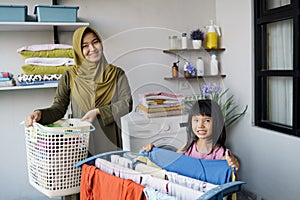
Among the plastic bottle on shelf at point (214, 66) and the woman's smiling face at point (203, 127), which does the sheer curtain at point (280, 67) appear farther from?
the woman's smiling face at point (203, 127)

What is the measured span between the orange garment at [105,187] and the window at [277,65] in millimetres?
1640

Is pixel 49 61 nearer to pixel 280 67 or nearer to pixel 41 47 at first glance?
pixel 41 47

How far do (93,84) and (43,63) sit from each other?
31.7 inches

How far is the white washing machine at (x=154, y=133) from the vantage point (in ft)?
6.58

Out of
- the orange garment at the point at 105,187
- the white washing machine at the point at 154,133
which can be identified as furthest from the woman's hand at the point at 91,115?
the orange garment at the point at 105,187

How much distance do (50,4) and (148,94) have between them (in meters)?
1.10

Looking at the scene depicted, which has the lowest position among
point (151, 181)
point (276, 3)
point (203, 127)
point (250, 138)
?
point (250, 138)

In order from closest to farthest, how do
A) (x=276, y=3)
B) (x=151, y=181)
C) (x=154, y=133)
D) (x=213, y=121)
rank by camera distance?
(x=151, y=181), (x=213, y=121), (x=154, y=133), (x=276, y=3)

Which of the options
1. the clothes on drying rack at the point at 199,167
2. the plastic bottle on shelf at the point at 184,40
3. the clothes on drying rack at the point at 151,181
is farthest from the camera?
the plastic bottle on shelf at the point at 184,40

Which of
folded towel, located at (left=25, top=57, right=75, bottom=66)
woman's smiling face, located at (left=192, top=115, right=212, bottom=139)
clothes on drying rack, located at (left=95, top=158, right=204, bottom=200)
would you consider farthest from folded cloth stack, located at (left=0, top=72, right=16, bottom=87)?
woman's smiling face, located at (left=192, top=115, right=212, bottom=139)

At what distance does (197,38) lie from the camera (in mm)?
3078

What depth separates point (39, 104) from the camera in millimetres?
2834

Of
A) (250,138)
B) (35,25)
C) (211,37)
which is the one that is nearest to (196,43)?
(211,37)

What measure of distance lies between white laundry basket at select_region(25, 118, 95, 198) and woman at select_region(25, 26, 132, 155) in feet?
0.59
